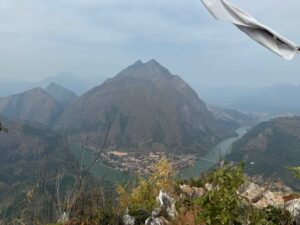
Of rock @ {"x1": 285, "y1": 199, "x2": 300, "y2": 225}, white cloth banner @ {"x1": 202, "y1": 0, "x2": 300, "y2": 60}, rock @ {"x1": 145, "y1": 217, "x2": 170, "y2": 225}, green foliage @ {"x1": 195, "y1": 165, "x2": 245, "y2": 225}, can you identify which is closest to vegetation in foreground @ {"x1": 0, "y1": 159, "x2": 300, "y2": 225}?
green foliage @ {"x1": 195, "y1": 165, "x2": 245, "y2": 225}

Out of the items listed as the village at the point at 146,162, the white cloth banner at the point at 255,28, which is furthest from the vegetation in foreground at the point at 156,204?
the white cloth banner at the point at 255,28

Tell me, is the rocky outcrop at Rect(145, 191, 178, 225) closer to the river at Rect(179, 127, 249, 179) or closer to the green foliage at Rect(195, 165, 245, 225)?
the river at Rect(179, 127, 249, 179)

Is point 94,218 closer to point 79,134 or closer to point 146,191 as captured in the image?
point 146,191

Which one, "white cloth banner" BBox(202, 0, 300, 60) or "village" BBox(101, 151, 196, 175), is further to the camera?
"village" BBox(101, 151, 196, 175)

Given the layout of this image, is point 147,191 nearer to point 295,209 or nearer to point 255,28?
point 295,209

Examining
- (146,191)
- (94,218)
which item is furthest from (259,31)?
(146,191)
